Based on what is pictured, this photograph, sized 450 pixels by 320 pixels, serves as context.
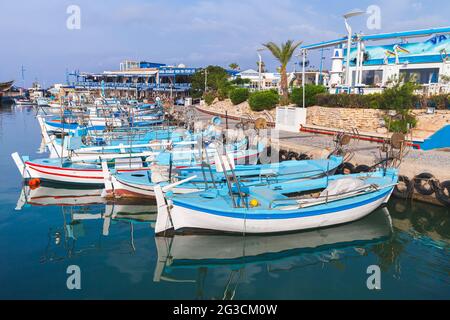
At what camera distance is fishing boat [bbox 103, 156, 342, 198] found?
1480 cm

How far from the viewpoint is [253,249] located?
11.3 meters

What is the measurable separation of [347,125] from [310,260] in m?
19.4

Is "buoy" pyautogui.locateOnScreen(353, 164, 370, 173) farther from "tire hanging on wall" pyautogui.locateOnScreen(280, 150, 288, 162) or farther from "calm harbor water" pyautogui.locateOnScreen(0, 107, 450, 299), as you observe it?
"tire hanging on wall" pyautogui.locateOnScreen(280, 150, 288, 162)

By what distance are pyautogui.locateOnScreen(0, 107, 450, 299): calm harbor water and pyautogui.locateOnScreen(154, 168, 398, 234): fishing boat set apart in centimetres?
56

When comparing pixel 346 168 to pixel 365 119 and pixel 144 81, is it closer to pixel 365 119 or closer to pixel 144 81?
pixel 365 119

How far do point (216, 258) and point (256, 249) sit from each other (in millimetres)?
1368

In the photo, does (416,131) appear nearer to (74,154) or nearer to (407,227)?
(407,227)

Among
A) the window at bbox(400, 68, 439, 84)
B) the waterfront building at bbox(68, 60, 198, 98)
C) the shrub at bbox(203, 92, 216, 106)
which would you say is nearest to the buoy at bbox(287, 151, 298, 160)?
the window at bbox(400, 68, 439, 84)

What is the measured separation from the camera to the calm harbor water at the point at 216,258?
911 cm

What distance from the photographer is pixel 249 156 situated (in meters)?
20.3

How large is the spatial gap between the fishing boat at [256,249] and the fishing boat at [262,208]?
36 centimetres

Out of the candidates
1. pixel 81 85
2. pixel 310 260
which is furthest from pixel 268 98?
pixel 81 85

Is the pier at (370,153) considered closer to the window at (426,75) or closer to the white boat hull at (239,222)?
the white boat hull at (239,222)

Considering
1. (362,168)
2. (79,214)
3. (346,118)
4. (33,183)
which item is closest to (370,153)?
(362,168)
